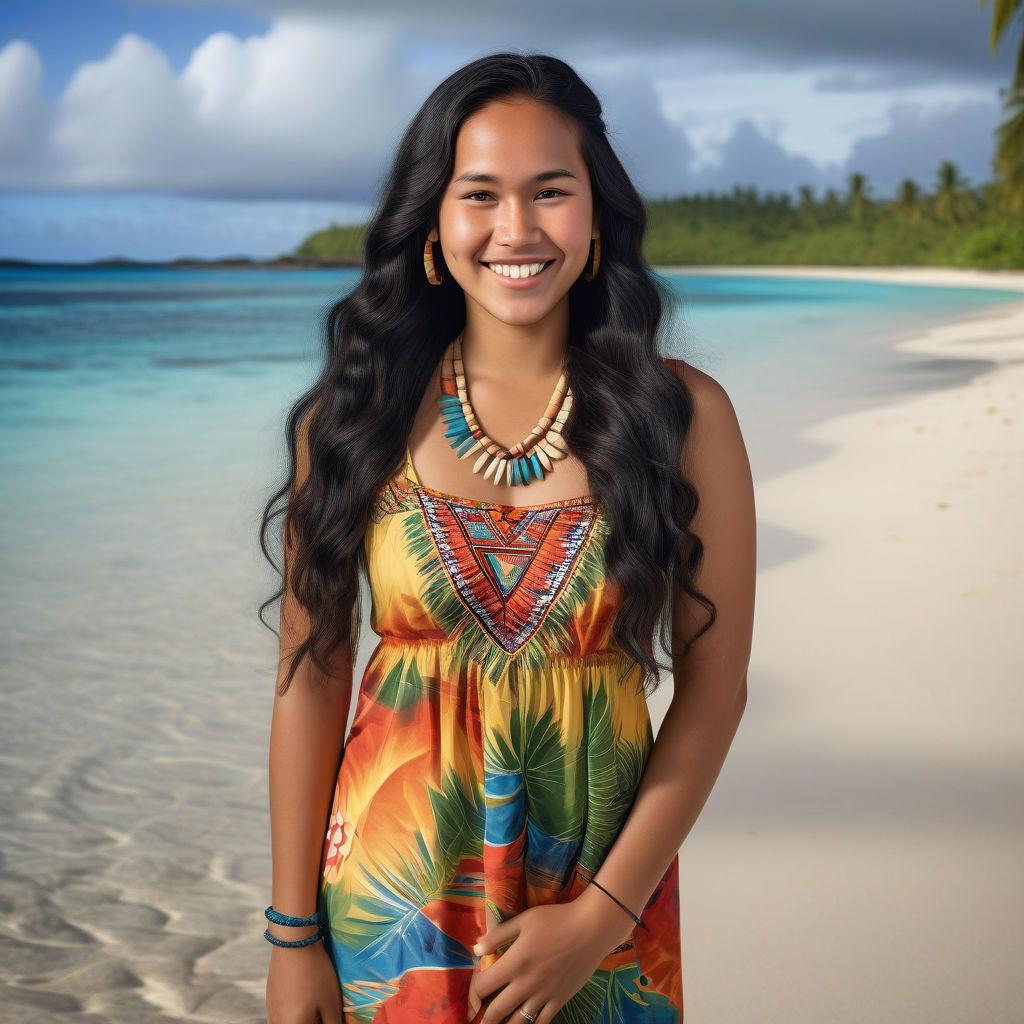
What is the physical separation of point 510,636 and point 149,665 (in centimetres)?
440

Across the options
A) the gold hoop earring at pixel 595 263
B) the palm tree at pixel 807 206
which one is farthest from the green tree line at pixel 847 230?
the gold hoop earring at pixel 595 263

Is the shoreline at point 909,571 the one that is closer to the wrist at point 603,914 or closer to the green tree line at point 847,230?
the wrist at point 603,914

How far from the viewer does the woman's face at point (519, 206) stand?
1.44 meters

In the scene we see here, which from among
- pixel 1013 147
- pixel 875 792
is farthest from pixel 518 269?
pixel 1013 147

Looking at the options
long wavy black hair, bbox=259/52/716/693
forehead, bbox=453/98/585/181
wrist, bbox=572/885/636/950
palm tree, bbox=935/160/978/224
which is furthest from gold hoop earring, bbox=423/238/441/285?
palm tree, bbox=935/160/978/224

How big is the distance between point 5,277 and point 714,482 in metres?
54.5

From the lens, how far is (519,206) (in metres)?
1.44

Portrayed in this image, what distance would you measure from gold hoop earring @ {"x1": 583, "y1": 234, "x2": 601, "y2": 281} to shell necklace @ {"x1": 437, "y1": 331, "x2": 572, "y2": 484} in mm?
133

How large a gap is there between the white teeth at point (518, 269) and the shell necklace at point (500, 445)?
174 mm

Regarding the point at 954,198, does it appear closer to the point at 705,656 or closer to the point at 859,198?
the point at 859,198

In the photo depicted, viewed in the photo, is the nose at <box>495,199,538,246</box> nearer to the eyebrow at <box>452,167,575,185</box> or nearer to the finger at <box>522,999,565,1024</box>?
the eyebrow at <box>452,167,575,185</box>

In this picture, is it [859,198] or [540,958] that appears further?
[859,198]

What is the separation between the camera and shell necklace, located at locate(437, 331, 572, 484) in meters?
1.51

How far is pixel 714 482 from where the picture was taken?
1.48m
